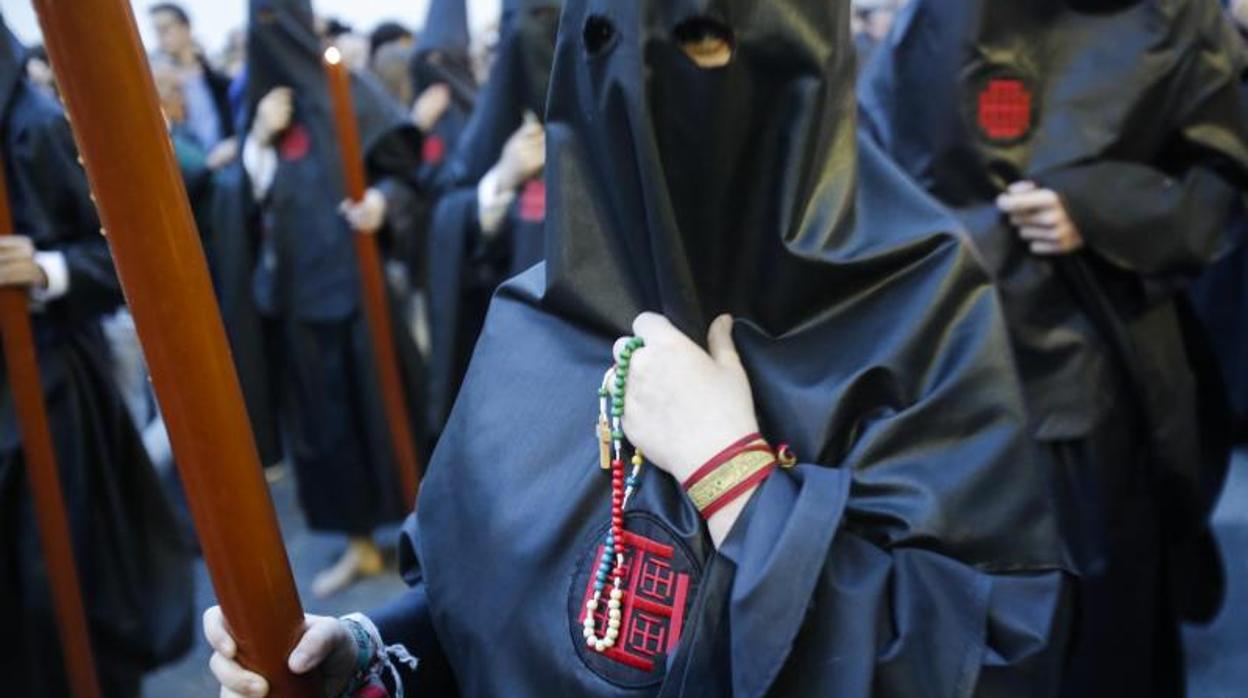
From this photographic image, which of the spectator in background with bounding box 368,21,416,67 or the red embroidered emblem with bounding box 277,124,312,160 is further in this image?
the spectator in background with bounding box 368,21,416,67

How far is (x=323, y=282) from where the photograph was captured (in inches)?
177

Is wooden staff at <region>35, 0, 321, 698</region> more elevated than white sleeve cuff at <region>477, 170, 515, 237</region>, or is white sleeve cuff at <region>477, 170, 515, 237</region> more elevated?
wooden staff at <region>35, 0, 321, 698</region>

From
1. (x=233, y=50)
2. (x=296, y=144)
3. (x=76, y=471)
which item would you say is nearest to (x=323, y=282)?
(x=296, y=144)

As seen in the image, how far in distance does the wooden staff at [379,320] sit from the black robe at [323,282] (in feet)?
0.28

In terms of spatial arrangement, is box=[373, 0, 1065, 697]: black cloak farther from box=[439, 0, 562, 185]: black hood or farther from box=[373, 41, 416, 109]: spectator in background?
box=[373, 41, 416, 109]: spectator in background

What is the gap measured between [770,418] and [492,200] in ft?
9.41

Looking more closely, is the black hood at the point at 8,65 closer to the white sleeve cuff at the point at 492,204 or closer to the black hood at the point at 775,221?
the white sleeve cuff at the point at 492,204

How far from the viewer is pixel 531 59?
373 cm

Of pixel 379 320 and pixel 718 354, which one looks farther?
pixel 379 320

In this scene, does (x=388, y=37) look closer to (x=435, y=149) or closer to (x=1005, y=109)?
(x=435, y=149)

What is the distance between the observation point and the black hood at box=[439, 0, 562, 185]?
12.0 ft

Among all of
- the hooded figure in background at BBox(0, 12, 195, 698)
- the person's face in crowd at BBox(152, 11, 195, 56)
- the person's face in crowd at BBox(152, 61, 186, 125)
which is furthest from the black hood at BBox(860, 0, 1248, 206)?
the person's face in crowd at BBox(152, 11, 195, 56)

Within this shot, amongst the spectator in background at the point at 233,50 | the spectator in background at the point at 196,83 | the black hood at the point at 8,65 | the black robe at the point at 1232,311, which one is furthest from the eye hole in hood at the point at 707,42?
the spectator in background at the point at 233,50

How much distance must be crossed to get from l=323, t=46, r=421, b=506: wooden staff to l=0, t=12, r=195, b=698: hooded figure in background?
124cm
